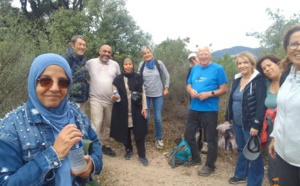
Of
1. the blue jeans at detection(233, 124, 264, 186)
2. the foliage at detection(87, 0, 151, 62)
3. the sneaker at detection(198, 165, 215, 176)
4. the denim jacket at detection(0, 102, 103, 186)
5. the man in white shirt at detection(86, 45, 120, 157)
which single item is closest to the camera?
the denim jacket at detection(0, 102, 103, 186)

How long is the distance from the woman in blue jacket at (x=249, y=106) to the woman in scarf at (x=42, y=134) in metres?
2.85

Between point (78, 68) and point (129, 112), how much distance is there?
1.25m

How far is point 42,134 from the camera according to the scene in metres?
1.43

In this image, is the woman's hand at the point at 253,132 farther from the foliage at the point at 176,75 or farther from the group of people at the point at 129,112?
the foliage at the point at 176,75

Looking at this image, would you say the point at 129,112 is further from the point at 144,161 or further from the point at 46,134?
the point at 46,134

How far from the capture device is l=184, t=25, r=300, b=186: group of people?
227cm

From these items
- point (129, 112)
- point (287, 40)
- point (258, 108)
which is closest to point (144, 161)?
point (129, 112)

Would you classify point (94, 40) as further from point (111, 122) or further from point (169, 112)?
point (111, 122)

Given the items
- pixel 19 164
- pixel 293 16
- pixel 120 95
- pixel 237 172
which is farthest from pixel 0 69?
pixel 293 16

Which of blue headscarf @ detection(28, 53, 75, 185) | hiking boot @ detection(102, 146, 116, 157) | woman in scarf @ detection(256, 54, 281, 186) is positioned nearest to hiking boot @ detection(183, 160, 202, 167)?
hiking boot @ detection(102, 146, 116, 157)

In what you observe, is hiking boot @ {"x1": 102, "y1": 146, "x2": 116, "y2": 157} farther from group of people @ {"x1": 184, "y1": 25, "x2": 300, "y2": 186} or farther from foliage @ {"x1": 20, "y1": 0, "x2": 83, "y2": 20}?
foliage @ {"x1": 20, "y1": 0, "x2": 83, "y2": 20}

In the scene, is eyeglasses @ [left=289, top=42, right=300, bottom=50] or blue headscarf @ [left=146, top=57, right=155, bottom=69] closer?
eyeglasses @ [left=289, top=42, right=300, bottom=50]

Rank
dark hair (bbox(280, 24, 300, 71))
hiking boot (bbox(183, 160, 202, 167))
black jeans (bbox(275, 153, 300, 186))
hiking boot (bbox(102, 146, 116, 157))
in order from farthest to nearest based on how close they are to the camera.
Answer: hiking boot (bbox(102, 146, 116, 157))
hiking boot (bbox(183, 160, 202, 167))
dark hair (bbox(280, 24, 300, 71))
black jeans (bbox(275, 153, 300, 186))

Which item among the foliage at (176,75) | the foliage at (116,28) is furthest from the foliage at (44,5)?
the foliage at (176,75)
